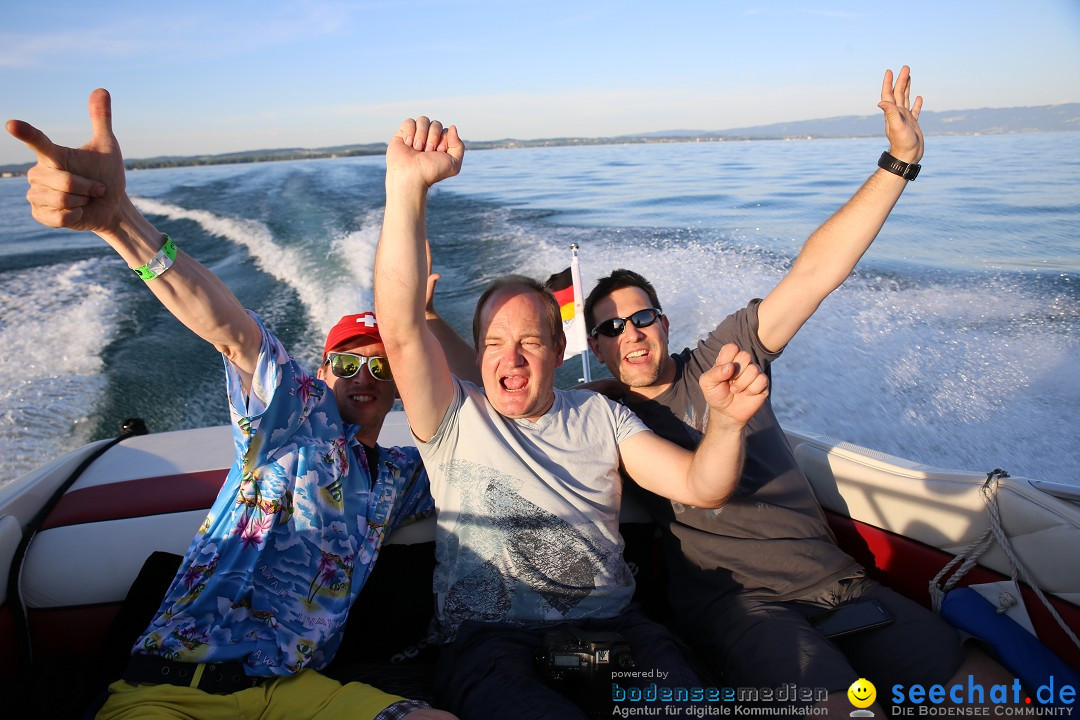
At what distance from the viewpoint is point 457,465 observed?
70.6 inches

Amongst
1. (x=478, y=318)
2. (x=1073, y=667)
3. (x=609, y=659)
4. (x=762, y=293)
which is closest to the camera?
(x=609, y=659)

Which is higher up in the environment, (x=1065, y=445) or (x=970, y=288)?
(x=970, y=288)

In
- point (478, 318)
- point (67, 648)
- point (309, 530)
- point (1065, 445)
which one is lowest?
point (1065, 445)

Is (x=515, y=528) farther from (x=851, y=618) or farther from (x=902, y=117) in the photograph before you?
(x=902, y=117)

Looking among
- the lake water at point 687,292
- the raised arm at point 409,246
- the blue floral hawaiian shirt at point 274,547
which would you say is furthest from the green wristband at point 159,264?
the lake water at point 687,292

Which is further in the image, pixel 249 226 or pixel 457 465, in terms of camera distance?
pixel 249 226

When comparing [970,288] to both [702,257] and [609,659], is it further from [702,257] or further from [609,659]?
[609,659]

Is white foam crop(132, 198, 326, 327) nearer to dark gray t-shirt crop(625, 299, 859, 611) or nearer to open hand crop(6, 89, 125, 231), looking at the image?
dark gray t-shirt crop(625, 299, 859, 611)

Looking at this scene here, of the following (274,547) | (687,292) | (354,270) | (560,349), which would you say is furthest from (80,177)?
(354,270)

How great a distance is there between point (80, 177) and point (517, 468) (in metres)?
1.09

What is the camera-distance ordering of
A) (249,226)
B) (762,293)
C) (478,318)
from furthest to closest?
(249,226) → (762,293) → (478,318)

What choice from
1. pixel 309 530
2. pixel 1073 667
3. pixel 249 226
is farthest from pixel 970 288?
pixel 249 226

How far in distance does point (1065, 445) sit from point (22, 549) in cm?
495

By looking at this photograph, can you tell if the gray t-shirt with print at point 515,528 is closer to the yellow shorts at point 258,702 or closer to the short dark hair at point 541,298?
the short dark hair at point 541,298
